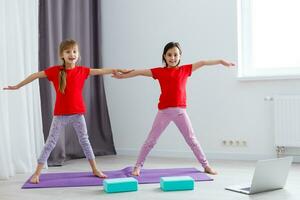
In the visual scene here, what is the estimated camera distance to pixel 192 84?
4.55 meters

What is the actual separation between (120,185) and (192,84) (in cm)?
189

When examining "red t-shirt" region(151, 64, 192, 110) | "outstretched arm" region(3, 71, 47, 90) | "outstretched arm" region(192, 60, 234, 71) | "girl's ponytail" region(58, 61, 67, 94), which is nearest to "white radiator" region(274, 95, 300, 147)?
"outstretched arm" region(192, 60, 234, 71)

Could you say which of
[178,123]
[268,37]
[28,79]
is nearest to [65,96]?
[28,79]

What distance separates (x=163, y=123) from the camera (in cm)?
356

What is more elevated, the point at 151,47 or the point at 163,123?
the point at 151,47

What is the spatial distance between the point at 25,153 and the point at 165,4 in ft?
6.92

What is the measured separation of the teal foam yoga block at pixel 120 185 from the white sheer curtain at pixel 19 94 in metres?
1.01

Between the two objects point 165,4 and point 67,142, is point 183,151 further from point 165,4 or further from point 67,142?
point 165,4

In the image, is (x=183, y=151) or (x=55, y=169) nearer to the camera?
(x=55, y=169)

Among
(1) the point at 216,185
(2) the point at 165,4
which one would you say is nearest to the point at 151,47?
(2) the point at 165,4

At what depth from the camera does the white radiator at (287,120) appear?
3.98 metres

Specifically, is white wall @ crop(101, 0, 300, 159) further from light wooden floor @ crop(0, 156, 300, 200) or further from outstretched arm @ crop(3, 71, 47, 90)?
outstretched arm @ crop(3, 71, 47, 90)

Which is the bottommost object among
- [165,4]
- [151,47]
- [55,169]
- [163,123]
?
[55,169]

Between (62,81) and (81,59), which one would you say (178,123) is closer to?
(62,81)
